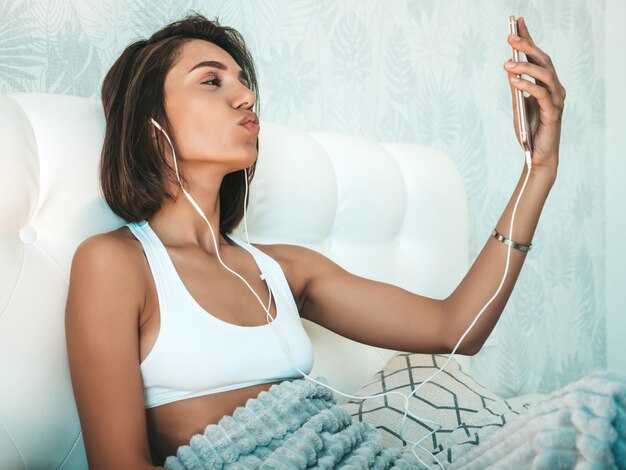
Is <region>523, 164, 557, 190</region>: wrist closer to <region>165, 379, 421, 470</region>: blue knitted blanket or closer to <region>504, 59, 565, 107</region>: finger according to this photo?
<region>504, 59, 565, 107</region>: finger

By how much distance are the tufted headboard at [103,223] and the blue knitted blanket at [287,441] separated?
8.6 inches

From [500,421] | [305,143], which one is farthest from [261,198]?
[500,421]

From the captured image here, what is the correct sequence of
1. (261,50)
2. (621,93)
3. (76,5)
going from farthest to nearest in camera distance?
(621,93) → (261,50) → (76,5)

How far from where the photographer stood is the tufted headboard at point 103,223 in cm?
90

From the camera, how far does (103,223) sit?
107 centimetres

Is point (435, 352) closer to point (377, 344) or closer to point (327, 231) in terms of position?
point (377, 344)

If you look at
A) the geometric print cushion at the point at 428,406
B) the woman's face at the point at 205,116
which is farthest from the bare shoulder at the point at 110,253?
the geometric print cushion at the point at 428,406

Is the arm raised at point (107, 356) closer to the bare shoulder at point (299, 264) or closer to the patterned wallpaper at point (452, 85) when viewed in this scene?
the bare shoulder at point (299, 264)

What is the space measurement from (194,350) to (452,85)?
4.48 ft

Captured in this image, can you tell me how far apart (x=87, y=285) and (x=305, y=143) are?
0.65 metres

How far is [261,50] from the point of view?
5.19ft

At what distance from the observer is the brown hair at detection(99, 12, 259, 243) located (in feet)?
3.49

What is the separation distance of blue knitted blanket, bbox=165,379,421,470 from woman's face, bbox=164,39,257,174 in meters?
0.41

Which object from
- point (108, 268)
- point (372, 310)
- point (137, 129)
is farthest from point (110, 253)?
point (372, 310)
